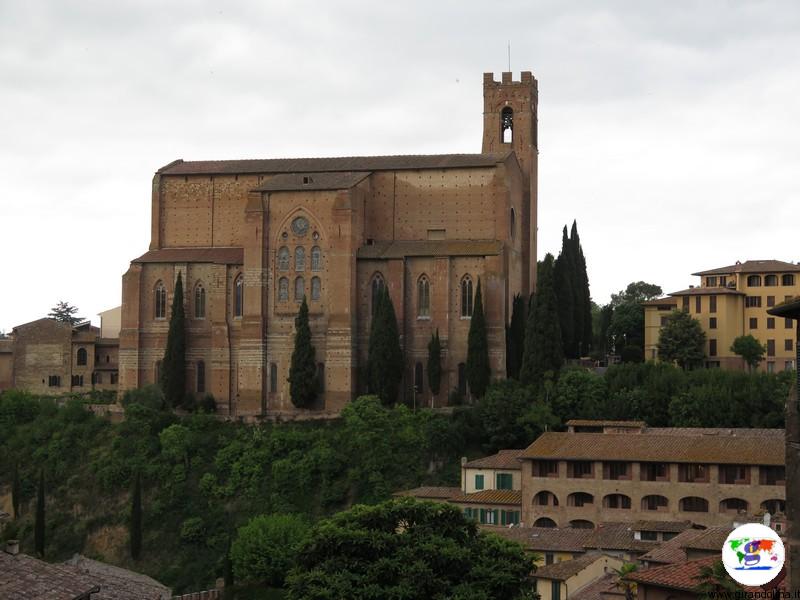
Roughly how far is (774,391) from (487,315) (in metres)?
14.5

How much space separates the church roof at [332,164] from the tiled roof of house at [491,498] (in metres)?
20.6

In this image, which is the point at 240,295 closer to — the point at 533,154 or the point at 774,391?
the point at 533,154

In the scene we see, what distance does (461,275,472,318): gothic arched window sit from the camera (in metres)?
60.6

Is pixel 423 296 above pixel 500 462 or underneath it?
above

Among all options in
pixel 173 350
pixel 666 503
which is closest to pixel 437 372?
pixel 173 350

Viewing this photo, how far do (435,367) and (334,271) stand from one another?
671 cm

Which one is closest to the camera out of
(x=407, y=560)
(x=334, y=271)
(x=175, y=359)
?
(x=407, y=560)

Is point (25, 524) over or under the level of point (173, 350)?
under

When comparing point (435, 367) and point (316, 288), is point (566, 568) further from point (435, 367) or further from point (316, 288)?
point (316, 288)

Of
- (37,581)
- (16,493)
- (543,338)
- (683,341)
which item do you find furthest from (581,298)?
(37,581)

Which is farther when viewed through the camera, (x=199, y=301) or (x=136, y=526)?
(x=199, y=301)

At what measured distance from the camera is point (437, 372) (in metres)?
59.4
